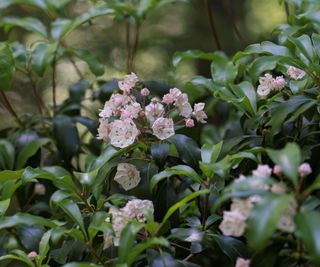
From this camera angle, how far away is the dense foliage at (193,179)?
2.77 feet

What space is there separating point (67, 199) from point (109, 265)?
0.56 feet

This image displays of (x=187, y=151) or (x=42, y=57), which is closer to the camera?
(x=187, y=151)

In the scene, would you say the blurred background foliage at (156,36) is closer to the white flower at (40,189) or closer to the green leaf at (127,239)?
the white flower at (40,189)

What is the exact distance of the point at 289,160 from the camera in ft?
2.70

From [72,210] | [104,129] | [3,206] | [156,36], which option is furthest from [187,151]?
[156,36]

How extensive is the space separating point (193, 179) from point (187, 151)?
5.1 inches

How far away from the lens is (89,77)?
225 cm

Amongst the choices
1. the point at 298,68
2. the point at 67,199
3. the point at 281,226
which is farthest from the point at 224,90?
the point at 281,226

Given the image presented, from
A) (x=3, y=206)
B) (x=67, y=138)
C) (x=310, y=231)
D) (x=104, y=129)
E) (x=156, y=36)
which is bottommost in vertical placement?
(x=156, y=36)

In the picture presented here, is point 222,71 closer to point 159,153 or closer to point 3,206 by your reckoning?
point 159,153

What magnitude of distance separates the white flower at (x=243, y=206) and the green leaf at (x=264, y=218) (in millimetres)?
46

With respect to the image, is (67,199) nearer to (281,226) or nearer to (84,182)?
(84,182)

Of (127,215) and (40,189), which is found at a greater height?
(127,215)

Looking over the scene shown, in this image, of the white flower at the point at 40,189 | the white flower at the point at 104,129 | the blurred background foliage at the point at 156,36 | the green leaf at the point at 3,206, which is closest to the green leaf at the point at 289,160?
the white flower at the point at 104,129
